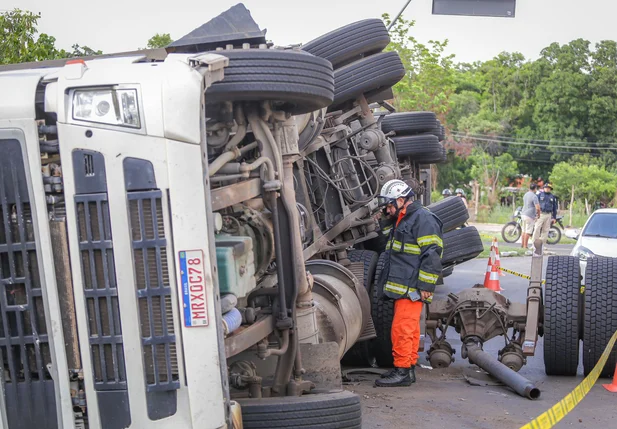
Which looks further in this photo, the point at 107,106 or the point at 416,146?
the point at 416,146

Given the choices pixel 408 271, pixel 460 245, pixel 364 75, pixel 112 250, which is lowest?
pixel 460 245

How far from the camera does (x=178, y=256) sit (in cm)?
346

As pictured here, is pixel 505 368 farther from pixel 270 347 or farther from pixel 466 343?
pixel 270 347

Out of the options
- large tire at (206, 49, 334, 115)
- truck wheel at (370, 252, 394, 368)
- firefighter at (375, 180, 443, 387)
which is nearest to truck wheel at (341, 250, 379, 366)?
truck wheel at (370, 252, 394, 368)

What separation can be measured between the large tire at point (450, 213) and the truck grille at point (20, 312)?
Result: 6832 millimetres

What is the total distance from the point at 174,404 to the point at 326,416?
3.49ft

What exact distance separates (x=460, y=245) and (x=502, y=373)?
124 inches

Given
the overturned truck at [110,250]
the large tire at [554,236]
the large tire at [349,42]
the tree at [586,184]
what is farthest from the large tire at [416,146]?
the tree at [586,184]

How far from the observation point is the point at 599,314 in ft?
23.3

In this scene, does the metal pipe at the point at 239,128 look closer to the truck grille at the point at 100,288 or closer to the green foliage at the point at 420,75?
the truck grille at the point at 100,288

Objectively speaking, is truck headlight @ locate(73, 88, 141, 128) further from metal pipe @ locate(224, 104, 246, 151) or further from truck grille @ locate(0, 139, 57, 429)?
metal pipe @ locate(224, 104, 246, 151)

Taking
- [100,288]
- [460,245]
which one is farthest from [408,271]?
[100,288]

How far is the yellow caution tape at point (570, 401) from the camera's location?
547 cm

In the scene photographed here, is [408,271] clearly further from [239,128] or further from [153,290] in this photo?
[153,290]
